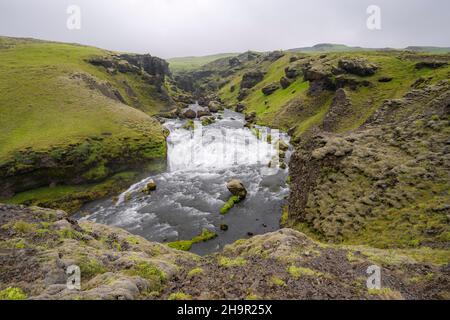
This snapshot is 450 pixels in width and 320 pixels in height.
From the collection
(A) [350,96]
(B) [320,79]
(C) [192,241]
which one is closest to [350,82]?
(A) [350,96]

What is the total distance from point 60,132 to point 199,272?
5097cm

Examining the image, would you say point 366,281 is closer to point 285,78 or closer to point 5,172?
point 5,172

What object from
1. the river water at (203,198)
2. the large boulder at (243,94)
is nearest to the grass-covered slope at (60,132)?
the river water at (203,198)

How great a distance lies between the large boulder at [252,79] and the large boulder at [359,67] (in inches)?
2918

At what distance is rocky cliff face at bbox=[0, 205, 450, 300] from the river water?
53.1 ft

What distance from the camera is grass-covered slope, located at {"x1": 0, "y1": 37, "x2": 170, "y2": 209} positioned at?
4466 cm

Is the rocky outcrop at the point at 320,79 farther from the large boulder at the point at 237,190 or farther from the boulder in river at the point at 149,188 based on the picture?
the boulder in river at the point at 149,188

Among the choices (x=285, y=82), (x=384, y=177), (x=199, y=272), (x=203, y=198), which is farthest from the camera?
(x=285, y=82)

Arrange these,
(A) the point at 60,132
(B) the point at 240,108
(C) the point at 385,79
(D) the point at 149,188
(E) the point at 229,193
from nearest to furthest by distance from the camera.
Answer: (E) the point at 229,193, (D) the point at 149,188, (A) the point at 60,132, (C) the point at 385,79, (B) the point at 240,108

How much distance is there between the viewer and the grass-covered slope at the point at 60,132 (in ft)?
147

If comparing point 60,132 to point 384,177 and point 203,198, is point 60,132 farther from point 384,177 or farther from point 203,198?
point 384,177

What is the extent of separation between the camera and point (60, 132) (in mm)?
53094

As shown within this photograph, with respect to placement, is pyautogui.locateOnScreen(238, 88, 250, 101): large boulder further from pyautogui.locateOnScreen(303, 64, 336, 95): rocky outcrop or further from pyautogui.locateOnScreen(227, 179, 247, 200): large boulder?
pyautogui.locateOnScreen(227, 179, 247, 200): large boulder
